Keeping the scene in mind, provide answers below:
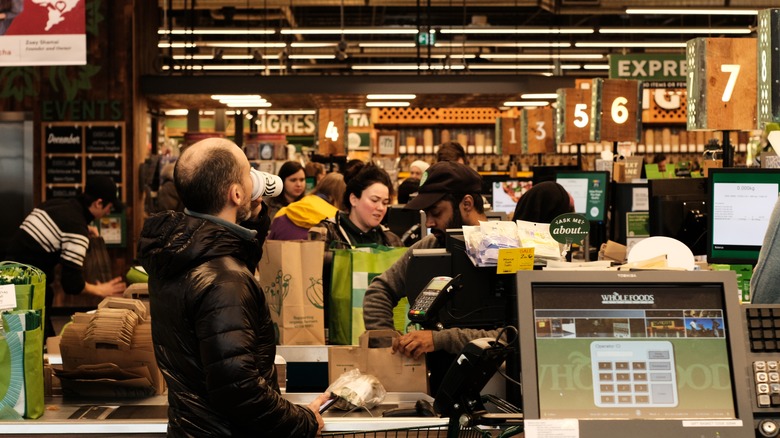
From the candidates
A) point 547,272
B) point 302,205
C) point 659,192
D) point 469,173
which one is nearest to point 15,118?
point 302,205

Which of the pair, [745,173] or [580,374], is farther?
[745,173]

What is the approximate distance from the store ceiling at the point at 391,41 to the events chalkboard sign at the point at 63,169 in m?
1.32

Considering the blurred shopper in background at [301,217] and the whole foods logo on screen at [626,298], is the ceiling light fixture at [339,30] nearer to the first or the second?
the blurred shopper in background at [301,217]

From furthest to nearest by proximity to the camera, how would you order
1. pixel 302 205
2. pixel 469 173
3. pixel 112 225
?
pixel 112 225
pixel 302 205
pixel 469 173

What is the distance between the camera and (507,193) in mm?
10141

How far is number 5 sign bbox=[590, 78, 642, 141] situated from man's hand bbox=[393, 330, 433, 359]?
608 cm

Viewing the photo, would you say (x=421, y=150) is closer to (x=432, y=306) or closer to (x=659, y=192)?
(x=659, y=192)

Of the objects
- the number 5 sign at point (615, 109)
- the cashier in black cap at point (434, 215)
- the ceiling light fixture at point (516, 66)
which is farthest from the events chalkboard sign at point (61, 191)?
the cashier in black cap at point (434, 215)

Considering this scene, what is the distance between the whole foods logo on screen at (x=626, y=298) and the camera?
2.13 meters

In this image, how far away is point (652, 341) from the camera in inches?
83.0

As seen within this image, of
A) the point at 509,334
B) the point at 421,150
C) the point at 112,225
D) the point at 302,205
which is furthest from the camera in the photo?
the point at 421,150

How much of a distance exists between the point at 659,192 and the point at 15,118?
9.01 meters

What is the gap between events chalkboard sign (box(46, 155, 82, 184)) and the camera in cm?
1227

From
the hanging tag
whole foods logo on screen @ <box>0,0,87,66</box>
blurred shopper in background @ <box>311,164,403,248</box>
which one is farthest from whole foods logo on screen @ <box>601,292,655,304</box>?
whole foods logo on screen @ <box>0,0,87,66</box>
